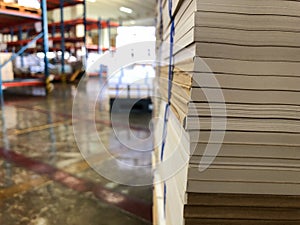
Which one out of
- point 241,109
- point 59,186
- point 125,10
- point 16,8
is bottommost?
point 59,186

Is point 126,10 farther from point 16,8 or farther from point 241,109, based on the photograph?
point 241,109

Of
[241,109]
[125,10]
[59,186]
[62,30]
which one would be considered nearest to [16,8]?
[62,30]

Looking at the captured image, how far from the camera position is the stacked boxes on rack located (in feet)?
2.48

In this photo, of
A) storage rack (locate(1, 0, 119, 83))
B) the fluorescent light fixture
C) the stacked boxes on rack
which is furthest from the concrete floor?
the fluorescent light fixture

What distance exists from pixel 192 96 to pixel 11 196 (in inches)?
81.2

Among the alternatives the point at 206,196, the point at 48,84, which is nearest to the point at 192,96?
the point at 206,196

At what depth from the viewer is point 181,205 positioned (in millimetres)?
906

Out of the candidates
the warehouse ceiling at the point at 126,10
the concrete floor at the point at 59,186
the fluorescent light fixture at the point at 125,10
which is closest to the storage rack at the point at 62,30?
the concrete floor at the point at 59,186

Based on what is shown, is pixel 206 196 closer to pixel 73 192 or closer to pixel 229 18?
pixel 229 18

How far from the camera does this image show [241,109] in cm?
79

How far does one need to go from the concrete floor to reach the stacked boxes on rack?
122 centimetres

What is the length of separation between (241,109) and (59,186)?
6.81 feet

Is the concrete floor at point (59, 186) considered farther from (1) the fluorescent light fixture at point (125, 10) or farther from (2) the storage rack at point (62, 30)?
(1) the fluorescent light fixture at point (125, 10)

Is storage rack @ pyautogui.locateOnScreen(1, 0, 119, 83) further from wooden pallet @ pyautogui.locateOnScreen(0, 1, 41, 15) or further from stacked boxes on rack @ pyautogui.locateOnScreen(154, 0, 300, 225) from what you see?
stacked boxes on rack @ pyautogui.locateOnScreen(154, 0, 300, 225)
